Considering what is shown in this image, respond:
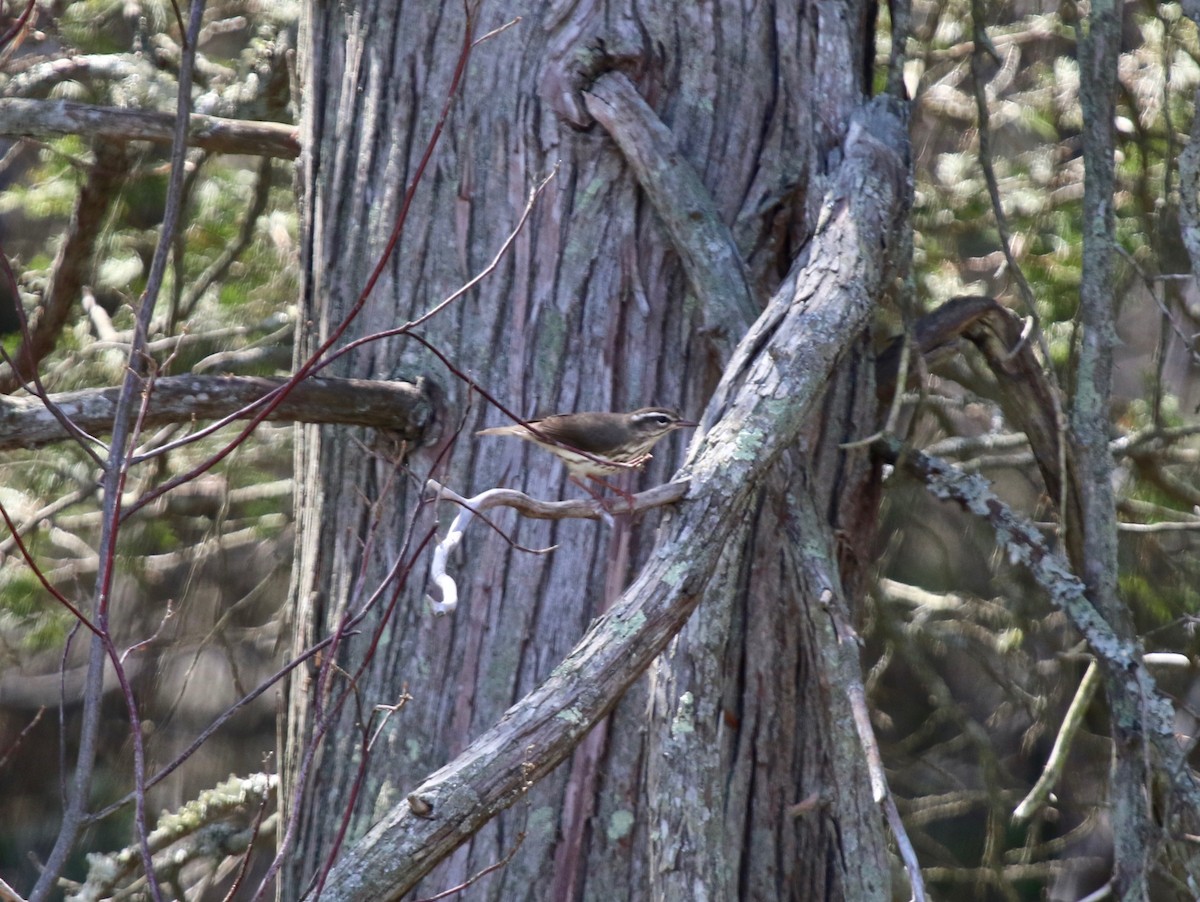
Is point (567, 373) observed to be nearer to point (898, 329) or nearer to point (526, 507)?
point (526, 507)

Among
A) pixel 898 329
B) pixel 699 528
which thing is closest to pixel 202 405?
pixel 699 528

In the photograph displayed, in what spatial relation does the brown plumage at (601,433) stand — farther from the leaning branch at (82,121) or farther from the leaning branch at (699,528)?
the leaning branch at (82,121)

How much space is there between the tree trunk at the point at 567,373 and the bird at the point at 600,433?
9 cm

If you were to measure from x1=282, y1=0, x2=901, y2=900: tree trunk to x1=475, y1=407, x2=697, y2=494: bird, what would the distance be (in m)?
0.09

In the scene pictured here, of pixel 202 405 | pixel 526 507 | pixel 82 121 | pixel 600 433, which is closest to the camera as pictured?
pixel 526 507

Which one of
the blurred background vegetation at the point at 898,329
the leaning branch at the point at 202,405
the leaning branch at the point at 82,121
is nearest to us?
the leaning branch at the point at 202,405

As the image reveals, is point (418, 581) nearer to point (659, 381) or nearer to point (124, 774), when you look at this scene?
point (659, 381)

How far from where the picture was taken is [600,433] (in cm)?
314

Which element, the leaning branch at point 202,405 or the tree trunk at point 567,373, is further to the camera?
the tree trunk at point 567,373

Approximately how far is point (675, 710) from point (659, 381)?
950 mm

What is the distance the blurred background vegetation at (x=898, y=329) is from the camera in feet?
16.4

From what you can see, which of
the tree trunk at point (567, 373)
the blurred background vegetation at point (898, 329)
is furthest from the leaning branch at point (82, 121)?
the blurred background vegetation at point (898, 329)

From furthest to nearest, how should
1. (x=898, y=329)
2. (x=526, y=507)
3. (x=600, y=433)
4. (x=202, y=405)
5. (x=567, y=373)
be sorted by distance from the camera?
1. (x=898, y=329)
2. (x=567, y=373)
3. (x=600, y=433)
4. (x=202, y=405)
5. (x=526, y=507)

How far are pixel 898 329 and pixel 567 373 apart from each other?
8.90 feet
